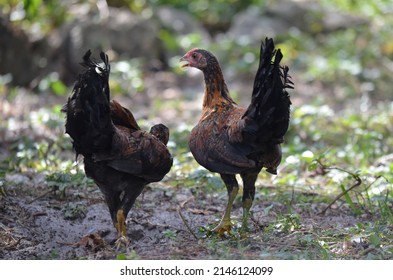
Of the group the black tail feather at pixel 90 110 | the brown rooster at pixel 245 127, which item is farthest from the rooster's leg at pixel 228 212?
the black tail feather at pixel 90 110

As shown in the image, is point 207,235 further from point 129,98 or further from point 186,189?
→ point 129,98

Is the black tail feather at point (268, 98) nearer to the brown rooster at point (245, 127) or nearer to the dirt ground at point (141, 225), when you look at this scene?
the brown rooster at point (245, 127)

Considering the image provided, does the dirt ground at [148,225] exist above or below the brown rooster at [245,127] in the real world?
below

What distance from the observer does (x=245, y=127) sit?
18.5 ft

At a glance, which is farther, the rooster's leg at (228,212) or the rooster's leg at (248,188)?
the rooster's leg at (248,188)

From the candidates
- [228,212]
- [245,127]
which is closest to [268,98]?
[245,127]

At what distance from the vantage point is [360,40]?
16250mm

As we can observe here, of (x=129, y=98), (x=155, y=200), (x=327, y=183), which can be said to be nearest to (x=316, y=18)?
(x=129, y=98)

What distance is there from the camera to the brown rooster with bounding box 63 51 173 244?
17.3 ft

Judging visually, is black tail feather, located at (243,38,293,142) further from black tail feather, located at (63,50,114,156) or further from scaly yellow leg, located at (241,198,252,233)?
black tail feather, located at (63,50,114,156)

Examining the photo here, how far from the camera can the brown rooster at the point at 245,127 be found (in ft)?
17.9

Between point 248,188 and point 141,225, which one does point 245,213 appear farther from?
point 141,225

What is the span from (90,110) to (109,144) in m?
0.37

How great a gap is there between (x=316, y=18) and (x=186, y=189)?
37.6ft
